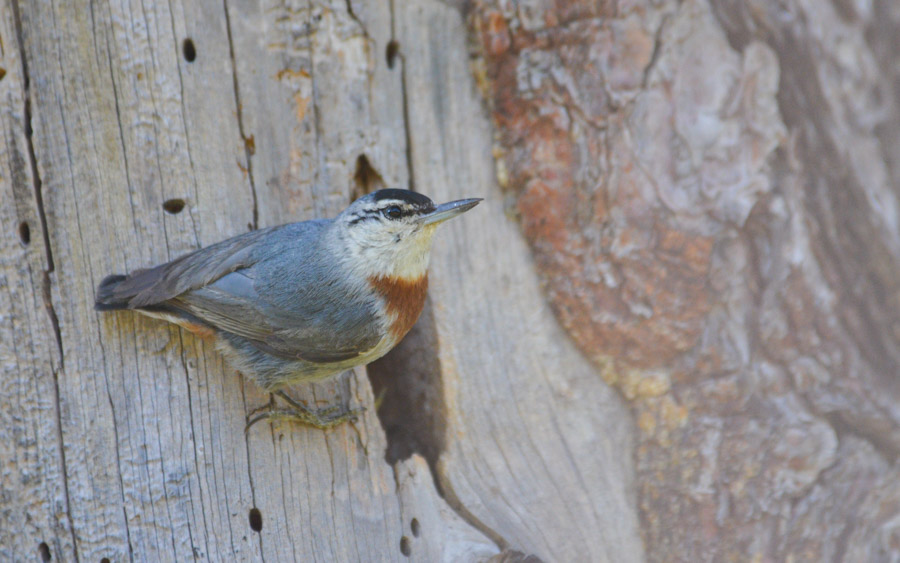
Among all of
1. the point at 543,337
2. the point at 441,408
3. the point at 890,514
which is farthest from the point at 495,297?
the point at 890,514

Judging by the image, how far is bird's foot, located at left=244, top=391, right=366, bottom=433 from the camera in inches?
109

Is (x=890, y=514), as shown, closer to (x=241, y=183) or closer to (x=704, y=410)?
(x=704, y=410)

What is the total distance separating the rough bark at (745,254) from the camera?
112 inches

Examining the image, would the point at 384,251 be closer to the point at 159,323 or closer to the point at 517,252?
the point at 517,252

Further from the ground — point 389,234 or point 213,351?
point 389,234

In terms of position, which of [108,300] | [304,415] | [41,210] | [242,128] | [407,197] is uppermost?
[242,128]

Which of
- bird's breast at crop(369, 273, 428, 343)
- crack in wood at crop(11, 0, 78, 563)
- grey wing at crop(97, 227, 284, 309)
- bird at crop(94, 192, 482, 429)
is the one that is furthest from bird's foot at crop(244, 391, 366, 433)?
crack in wood at crop(11, 0, 78, 563)

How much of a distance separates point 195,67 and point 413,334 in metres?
1.41

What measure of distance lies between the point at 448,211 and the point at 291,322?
725 mm

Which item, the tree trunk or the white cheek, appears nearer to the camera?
the tree trunk

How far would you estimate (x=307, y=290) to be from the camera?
9.04 ft

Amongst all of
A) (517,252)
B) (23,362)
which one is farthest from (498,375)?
(23,362)

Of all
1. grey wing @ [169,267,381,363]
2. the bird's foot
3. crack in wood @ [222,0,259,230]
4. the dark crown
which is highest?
crack in wood @ [222,0,259,230]

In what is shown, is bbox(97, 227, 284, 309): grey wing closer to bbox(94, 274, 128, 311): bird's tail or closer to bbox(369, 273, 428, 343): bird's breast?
bbox(94, 274, 128, 311): bird's tail
